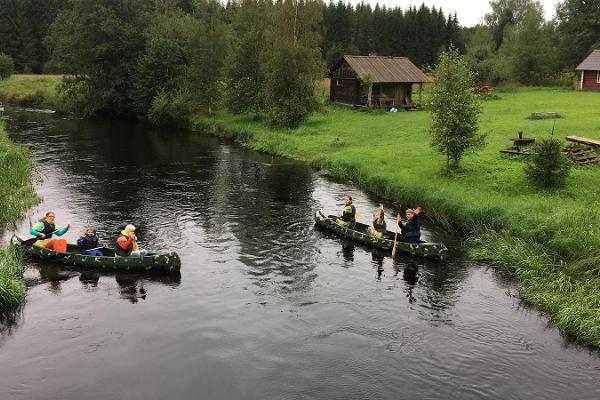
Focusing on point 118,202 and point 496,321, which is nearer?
point 496,321

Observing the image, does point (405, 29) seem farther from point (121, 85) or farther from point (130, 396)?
point (130, 396)

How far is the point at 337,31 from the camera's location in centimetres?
11444

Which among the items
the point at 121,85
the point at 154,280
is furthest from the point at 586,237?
the point at 121,85

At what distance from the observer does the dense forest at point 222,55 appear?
52.6 meters

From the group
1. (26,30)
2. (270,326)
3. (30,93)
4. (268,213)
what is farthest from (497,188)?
(26,30)

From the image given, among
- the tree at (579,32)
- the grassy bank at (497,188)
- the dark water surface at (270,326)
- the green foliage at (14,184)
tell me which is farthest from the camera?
the tree at (579,32)

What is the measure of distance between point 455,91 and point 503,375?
19.3 metres

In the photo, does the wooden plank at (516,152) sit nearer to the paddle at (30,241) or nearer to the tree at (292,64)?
the tree at (292,64)

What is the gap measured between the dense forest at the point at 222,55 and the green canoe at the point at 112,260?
105 ft

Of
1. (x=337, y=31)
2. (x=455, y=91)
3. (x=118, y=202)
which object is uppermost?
(x=337, y=31)

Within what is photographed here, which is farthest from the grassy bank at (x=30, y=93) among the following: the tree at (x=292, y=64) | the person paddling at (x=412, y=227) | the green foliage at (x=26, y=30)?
the person paddling at (x=412, y=227)

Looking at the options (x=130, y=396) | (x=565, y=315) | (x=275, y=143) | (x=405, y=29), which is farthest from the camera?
(x=405, y=29)

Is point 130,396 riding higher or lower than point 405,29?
lower

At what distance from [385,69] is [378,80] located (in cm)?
338
